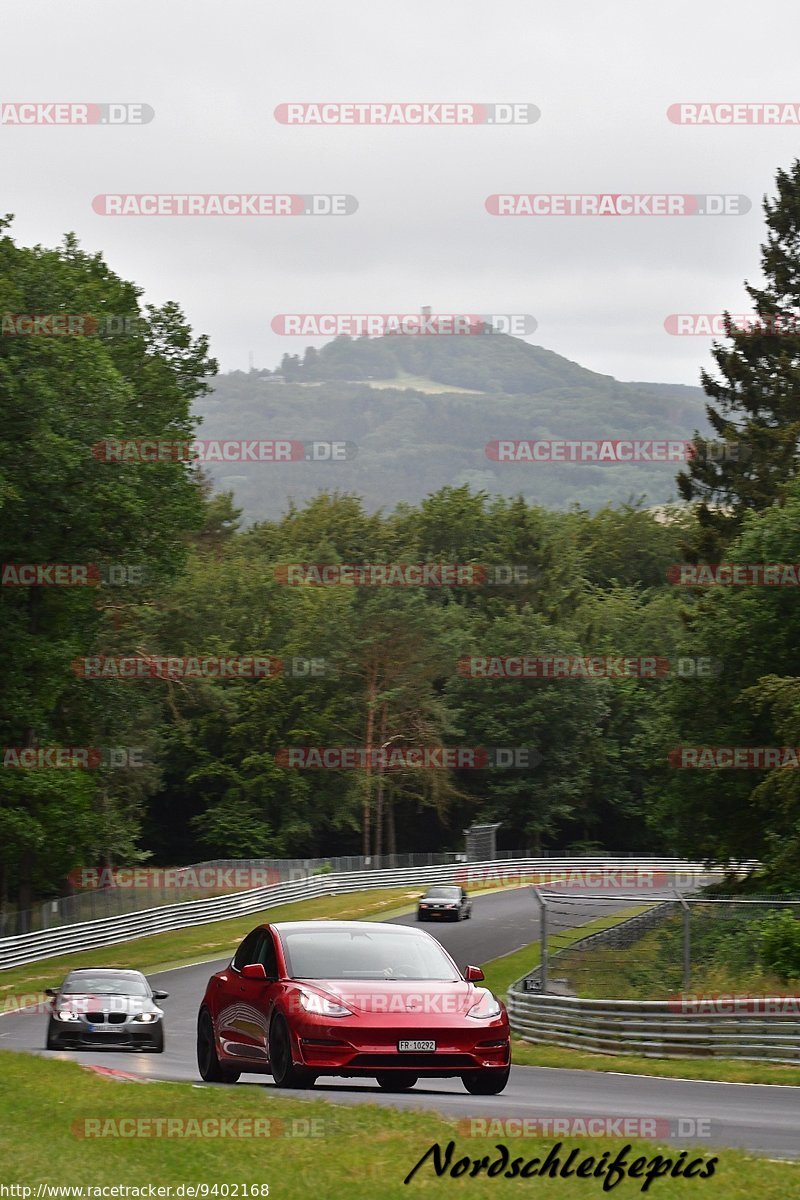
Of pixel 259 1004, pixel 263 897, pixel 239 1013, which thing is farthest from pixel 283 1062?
pixel 263 897

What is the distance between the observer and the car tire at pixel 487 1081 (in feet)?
46.8

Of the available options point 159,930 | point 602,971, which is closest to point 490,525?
point 159,930

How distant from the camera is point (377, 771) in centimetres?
9275

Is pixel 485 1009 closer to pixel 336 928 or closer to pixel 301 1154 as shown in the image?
pixel 336 928

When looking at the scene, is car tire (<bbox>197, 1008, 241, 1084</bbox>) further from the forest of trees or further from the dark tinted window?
the forest of trees

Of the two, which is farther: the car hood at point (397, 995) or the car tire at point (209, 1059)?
the car tire at point (209, 1059)

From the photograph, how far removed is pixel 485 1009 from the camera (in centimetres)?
1398

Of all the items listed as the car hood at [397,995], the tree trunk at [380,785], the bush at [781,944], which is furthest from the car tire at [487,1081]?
the tree trunk at [380,785]

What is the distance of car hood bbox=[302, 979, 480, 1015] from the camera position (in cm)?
1366

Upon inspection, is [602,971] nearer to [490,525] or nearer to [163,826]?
[163,826]

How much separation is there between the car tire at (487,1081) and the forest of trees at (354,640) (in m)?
24.2

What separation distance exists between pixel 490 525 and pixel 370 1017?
362 ft

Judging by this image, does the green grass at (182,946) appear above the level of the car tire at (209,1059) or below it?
below

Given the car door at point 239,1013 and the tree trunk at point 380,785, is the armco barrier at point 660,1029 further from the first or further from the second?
the tree trunk at point 380,785
